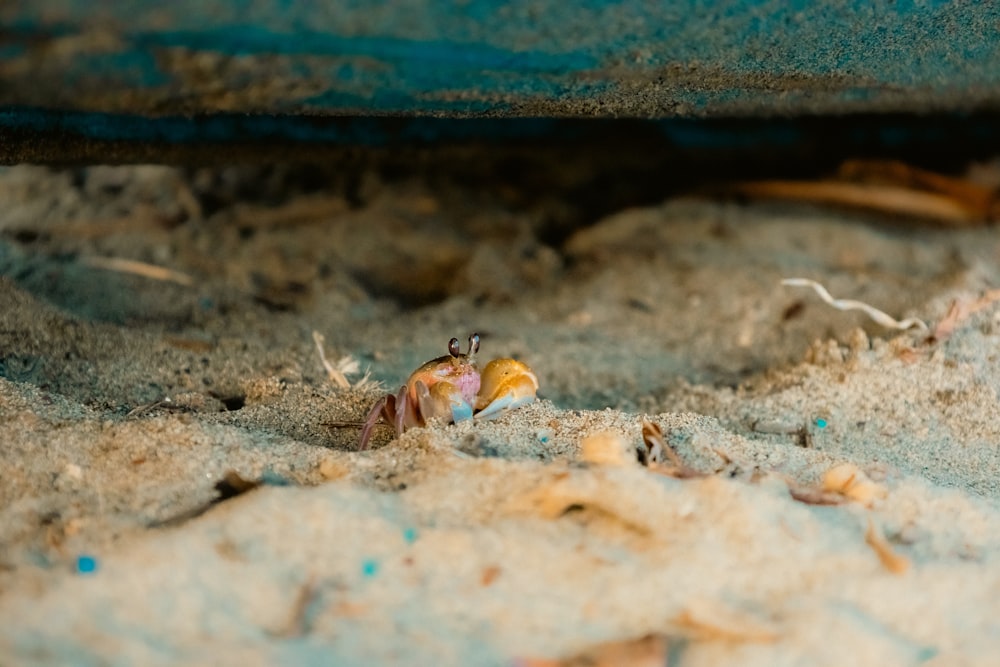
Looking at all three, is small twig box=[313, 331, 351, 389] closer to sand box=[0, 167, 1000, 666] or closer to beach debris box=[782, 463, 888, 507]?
sand box=[0, 167, 1000, 666]

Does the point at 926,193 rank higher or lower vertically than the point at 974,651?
higher

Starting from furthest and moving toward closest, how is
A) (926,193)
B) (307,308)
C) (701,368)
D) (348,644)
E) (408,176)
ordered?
(408,176)
(926,193)
(307,308)
(701,368)
(348,644)

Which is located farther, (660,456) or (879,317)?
(879,317)

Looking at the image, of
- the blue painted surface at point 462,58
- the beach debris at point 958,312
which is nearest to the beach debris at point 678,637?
the blue painted surface at point 462,58

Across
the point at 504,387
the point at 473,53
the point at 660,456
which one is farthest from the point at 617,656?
the point at 473,53

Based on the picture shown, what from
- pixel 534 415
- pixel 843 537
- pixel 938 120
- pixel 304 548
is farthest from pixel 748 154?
pixel 304 548

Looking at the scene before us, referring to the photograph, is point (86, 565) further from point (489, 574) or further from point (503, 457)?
point (503, 457)

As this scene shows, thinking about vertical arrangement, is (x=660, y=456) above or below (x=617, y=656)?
above

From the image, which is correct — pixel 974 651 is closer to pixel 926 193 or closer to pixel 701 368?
pixel 701 368
